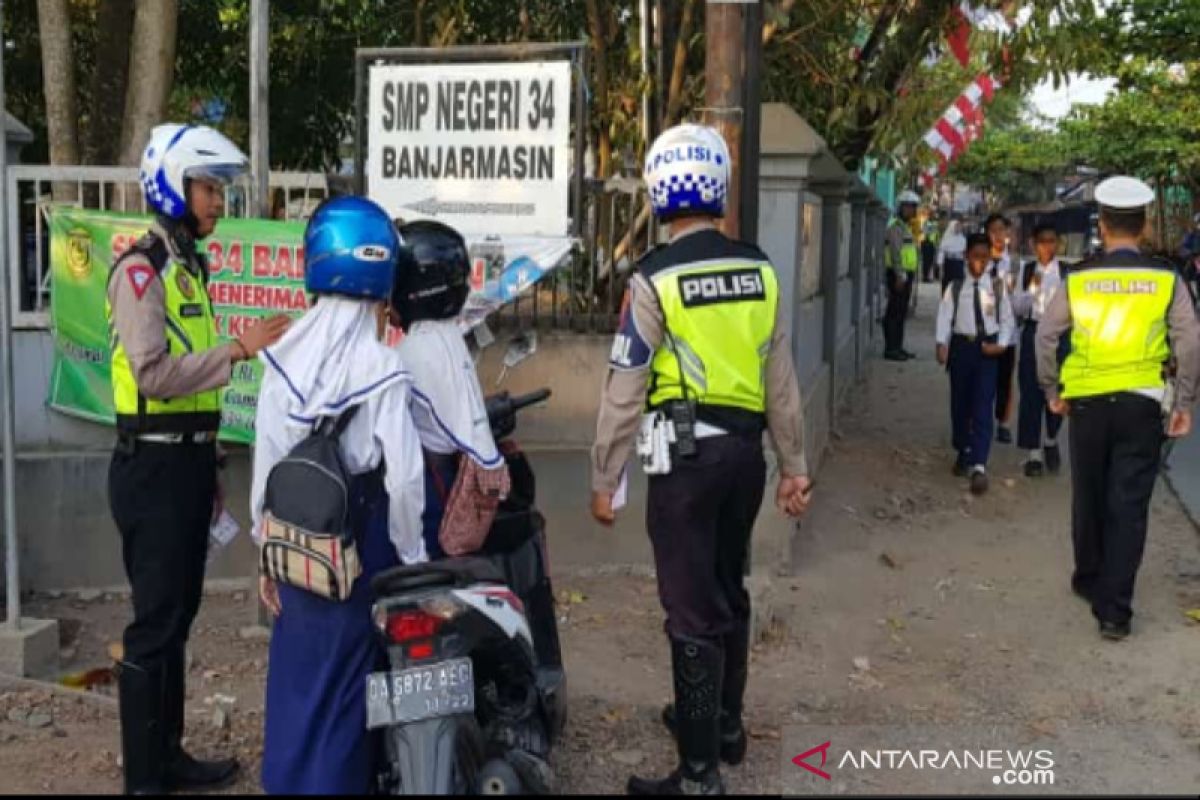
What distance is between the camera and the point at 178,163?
12.9 ft

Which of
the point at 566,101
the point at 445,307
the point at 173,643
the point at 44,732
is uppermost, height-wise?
the point at 566,101

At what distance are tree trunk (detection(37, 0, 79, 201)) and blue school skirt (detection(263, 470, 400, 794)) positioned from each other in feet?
15.4

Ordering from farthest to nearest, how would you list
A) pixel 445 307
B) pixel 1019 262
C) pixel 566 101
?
pixel 1019 262
pixel 566 101
pixel 445 307

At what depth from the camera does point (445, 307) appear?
3.99 meters

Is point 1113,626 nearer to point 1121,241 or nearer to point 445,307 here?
point 1121,241

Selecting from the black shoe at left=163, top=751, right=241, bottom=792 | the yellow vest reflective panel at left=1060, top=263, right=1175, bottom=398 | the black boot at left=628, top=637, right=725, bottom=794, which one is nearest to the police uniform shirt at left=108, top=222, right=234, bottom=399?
the black shoe at left=163, top=751, right=241, bottom=792

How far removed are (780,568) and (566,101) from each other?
2.52 meters

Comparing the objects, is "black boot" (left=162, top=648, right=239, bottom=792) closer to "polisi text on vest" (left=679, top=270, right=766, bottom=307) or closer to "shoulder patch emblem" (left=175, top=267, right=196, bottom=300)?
"shoulder patch emblem" (left=175, top=267, right=196, bottom=300)

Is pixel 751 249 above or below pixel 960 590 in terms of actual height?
above

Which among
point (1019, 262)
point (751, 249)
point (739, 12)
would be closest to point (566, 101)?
point (739, 12)

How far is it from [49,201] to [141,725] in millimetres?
3365

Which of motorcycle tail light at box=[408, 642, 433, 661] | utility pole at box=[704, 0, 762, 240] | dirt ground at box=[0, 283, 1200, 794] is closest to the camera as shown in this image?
motorcycle tail light at box=[408, 642, 433, 661]

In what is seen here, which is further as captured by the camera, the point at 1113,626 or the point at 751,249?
the point at 1113,626

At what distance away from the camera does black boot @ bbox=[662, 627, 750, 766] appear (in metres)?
4.30
